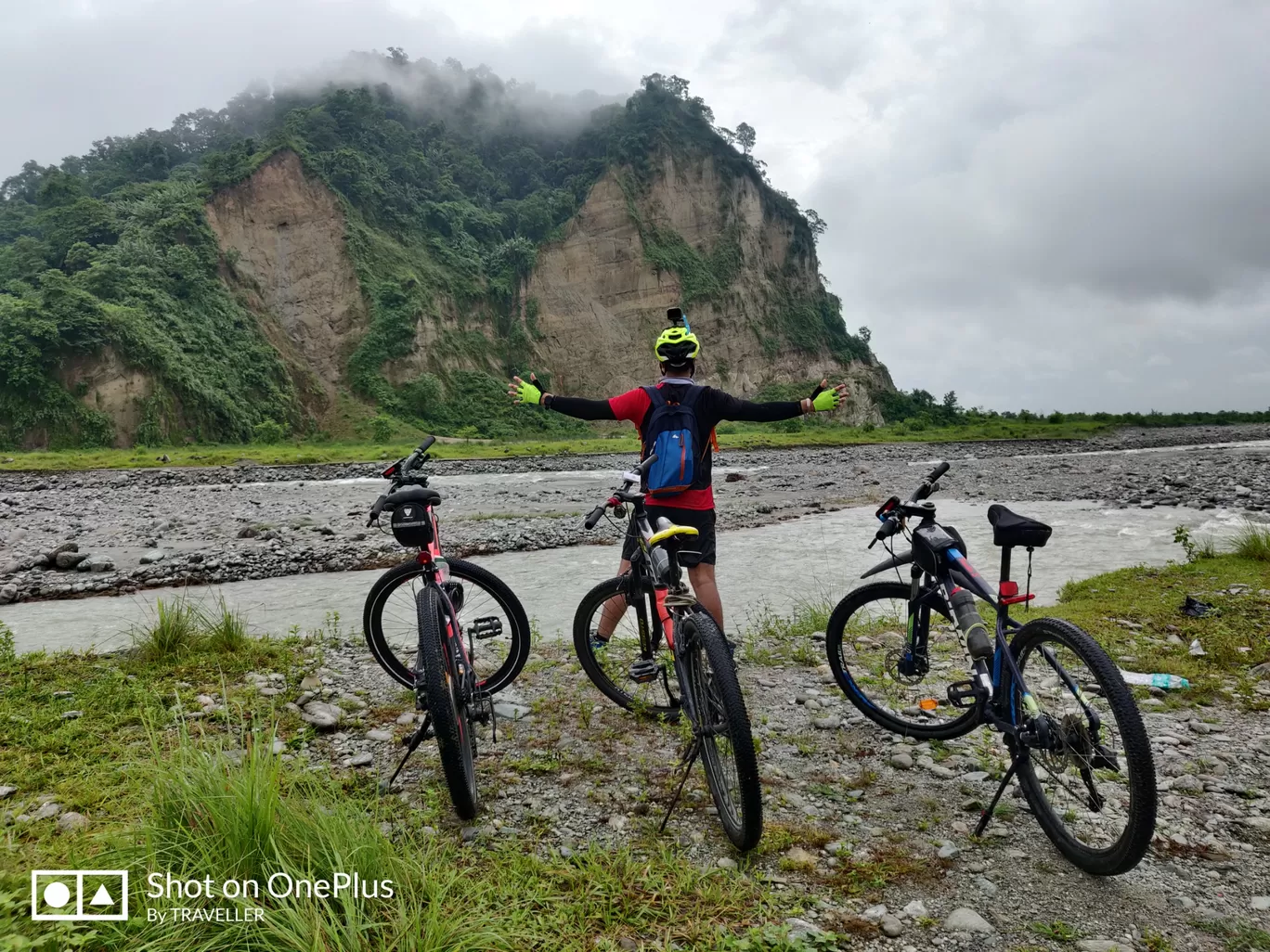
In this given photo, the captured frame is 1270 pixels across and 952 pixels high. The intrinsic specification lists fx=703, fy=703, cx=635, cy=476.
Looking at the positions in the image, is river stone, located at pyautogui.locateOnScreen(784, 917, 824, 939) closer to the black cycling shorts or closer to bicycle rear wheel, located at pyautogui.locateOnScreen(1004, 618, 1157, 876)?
bicycle rear wheel, located at pyautogui.locateOnScreen(1004, 618, 1157, 876)

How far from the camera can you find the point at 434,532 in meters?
4.38

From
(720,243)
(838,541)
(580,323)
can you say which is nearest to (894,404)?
(720,243)

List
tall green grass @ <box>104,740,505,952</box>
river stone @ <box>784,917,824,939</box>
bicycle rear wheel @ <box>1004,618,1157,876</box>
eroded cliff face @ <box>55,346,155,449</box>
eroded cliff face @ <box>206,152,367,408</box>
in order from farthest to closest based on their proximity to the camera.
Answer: eroded cliff face @ <box>206,152,367,408</box> < eroded cliff face @ <box>55,346,155,449</box> < bicycle rear wheel @ <box>1004,618,1157,876</box> < river stone @ <box>784,917,824,939</box> < tall green grass @ <box>104,740,505,952</box>

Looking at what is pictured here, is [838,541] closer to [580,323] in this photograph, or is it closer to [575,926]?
[575,926]

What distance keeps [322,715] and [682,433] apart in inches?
128

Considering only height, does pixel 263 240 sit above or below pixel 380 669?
above

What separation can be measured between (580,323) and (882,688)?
2903 inches

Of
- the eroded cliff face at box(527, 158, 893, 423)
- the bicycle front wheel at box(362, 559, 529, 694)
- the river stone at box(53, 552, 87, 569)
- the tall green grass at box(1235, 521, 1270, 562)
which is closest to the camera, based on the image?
the bicycle front wheel at box(362, 559, 529, 694)

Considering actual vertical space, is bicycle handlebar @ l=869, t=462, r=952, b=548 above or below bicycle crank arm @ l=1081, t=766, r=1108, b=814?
above

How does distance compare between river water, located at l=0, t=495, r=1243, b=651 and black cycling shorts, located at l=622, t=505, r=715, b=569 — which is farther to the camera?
river water, located at l=0, t=495, r=1243, b=651

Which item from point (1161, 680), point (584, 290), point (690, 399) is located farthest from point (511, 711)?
point (584, 290)

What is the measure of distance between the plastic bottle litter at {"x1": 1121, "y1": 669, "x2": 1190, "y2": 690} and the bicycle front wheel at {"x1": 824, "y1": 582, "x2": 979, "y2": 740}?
3.88ft

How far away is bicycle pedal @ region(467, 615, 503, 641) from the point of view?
4637mm

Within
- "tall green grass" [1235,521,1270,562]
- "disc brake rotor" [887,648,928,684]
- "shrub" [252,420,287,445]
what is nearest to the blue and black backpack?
"disc brake rotor" [887,648,928,684]
